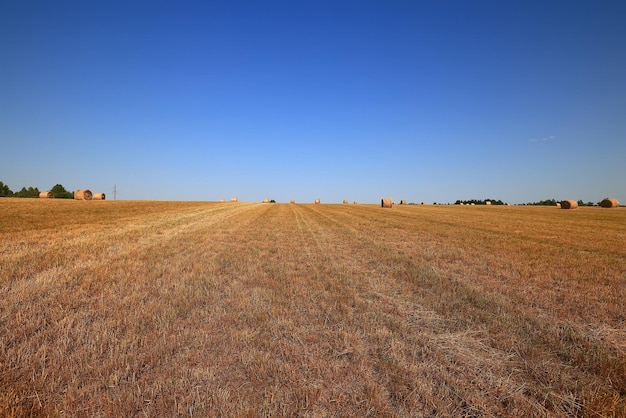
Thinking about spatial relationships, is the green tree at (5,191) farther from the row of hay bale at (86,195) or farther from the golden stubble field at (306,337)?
the golden stubble field at (306,337)

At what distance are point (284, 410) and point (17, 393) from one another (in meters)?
2.63

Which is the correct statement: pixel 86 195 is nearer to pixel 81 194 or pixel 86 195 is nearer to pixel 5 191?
pixel 81 194

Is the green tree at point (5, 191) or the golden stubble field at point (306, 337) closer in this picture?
the golden stubble field at point (306, 337)

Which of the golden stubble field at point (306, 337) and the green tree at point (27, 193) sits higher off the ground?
the green tree at point (27, 193)

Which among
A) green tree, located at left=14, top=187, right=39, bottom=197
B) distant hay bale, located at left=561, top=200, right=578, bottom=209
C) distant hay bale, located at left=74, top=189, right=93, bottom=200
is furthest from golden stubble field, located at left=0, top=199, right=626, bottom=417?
green tree, located at left=14, top=187, right=39, bottom=197

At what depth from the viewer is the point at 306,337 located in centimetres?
425

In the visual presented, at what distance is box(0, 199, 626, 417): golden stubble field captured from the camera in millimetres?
2971

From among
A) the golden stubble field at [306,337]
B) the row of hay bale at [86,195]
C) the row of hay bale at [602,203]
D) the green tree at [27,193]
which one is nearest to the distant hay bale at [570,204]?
the row of hay bale at [602,203]

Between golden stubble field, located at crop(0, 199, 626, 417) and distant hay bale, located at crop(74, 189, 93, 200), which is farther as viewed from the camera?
distant hay bale, located at crop(74, 189, 93, 200)

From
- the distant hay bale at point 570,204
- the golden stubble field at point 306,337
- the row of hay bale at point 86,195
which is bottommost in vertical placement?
the golden stubble field at point 306,337

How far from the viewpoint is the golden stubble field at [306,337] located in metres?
2.97

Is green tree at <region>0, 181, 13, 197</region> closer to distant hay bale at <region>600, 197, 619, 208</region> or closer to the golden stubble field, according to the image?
the golden stubble field

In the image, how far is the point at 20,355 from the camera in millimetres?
3537

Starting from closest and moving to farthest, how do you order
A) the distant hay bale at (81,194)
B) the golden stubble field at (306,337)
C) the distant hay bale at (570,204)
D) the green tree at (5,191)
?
the golden stubble field at (306,337), the distant hay bale at (570,204), the distant hay bale at (81,194), the green tree at (5,191)
